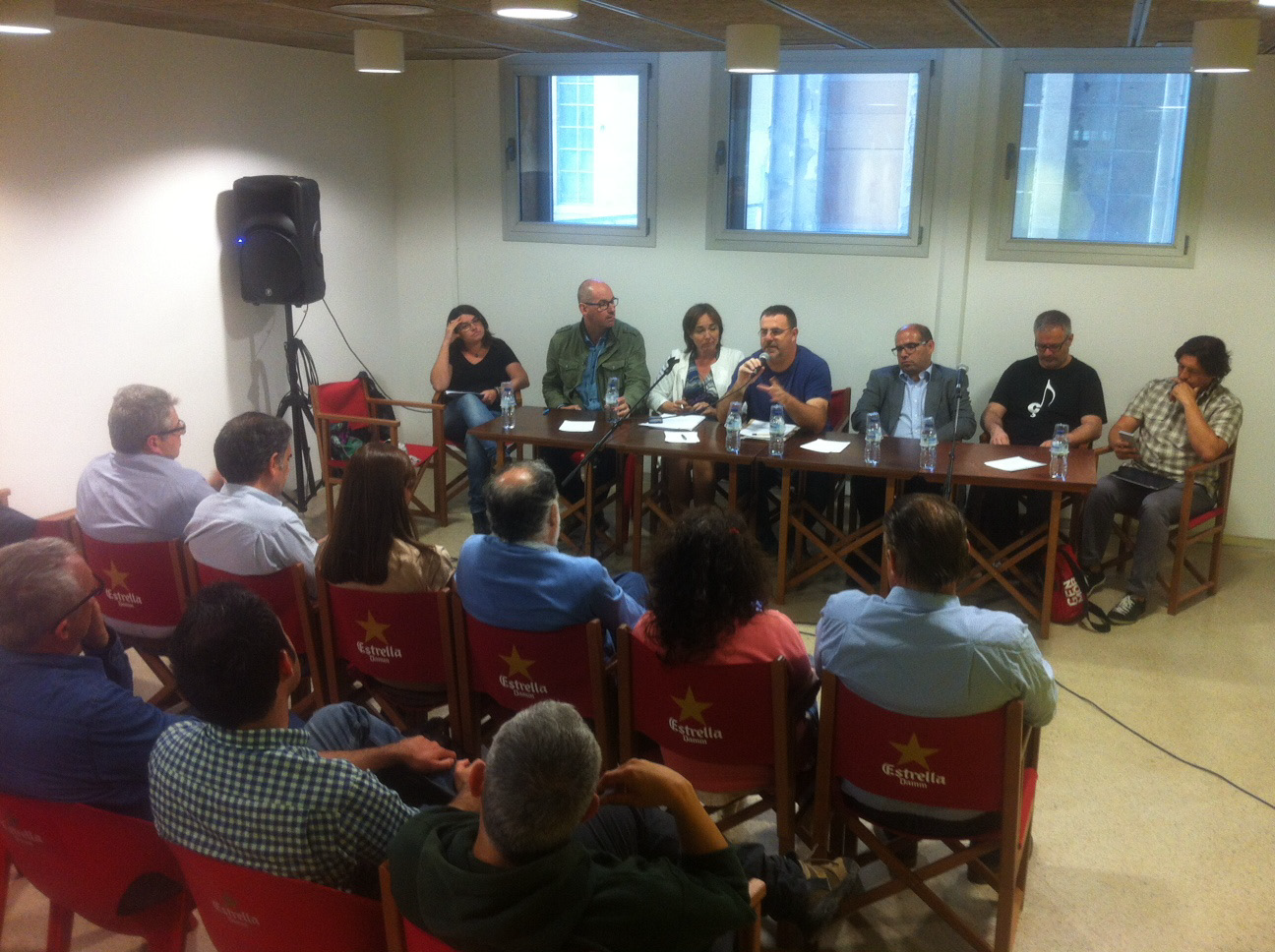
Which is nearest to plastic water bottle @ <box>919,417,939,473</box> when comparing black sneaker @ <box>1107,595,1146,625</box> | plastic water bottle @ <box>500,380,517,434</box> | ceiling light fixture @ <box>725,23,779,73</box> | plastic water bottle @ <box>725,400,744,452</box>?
plastic water bottle @ <box>725,400,744,452</box>

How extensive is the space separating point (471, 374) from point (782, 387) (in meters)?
1.88

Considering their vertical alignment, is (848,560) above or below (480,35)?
below

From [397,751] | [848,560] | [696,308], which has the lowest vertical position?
[848,560]

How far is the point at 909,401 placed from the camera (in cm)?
560

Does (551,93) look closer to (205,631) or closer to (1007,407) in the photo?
(1007,407)

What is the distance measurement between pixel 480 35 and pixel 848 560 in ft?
10.3

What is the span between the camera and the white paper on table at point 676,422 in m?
5.35

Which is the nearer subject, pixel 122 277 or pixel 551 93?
pixel 122 277

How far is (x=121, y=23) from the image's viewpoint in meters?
5.17

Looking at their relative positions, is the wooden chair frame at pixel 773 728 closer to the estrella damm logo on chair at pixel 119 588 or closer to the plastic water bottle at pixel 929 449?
the estrella damm logo on chair at pixel 119 588

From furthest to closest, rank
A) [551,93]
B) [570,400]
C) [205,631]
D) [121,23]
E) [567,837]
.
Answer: [551,93], [570,400], [121,23], [205,631], [567,837]

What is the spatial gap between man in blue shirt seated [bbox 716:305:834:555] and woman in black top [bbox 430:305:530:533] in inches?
55.4

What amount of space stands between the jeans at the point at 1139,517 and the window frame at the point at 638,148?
3013mm

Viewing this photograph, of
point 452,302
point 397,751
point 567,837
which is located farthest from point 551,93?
point 567,837
